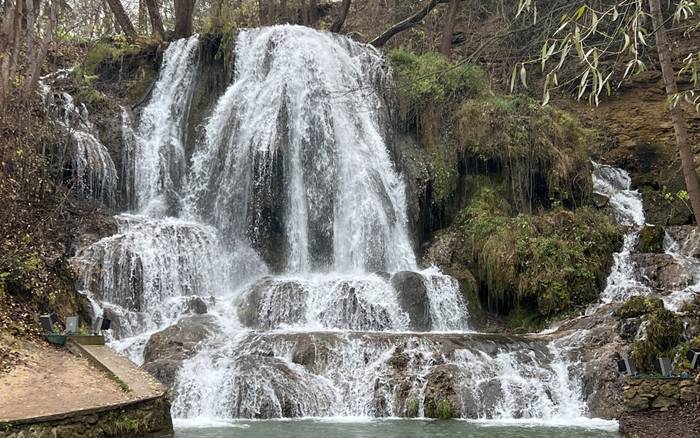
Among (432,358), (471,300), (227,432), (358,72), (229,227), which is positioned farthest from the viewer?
(358,72)

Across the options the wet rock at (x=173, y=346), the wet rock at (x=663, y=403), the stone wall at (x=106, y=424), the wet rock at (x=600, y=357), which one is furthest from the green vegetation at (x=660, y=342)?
the wet rock at (x=173, y=346)

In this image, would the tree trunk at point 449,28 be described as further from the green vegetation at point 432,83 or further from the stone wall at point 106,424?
the stone wall at point 106,424

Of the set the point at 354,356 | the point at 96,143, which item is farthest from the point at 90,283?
the point at 354,356

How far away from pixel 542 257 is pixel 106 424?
11.3 m

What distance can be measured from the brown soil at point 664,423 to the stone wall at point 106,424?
571cm

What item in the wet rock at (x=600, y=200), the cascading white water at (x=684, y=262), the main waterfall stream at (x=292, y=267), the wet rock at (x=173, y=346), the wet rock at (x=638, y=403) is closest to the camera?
the wet rock at (x=638, y=403)

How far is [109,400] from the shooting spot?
7.59 meters

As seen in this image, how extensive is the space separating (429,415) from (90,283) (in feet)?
25.7

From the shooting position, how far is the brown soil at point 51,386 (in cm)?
716

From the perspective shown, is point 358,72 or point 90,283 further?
point 358,72

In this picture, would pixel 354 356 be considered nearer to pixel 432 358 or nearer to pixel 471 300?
pixel 432 358

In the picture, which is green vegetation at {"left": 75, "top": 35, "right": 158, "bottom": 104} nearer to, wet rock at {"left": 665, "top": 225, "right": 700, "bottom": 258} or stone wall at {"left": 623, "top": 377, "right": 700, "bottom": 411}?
wet rock at {"left": 665, "top": 225, "right": 700, "bottom": 258}

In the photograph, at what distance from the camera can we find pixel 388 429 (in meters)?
9.27

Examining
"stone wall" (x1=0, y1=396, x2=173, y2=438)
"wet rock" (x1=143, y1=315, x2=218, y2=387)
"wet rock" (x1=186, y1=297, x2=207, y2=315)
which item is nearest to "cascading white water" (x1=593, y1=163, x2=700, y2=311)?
"wet rock" (x1=186, y1=297, x2=207, y2=315)
